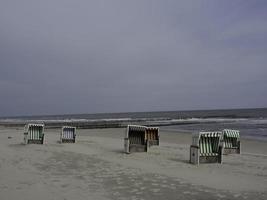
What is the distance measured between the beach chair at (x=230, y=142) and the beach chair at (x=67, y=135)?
9.44 m

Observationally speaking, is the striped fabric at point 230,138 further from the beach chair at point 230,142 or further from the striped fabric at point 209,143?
the striped fabric at point 209,143

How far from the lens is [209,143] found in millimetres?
14031

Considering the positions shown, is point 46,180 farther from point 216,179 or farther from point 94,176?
point 216,179

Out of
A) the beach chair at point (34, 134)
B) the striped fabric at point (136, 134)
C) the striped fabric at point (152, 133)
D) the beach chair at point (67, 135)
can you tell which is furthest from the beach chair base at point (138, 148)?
the beach chair at point (67, 135)

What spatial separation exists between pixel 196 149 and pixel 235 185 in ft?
13.4

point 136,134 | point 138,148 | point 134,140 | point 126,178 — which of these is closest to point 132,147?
point 138,148

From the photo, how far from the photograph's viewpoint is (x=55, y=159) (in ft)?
46.6

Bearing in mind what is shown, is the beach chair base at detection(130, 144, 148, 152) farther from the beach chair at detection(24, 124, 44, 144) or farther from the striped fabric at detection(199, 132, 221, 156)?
the beach chair at detection(24, 124, 44, 144)

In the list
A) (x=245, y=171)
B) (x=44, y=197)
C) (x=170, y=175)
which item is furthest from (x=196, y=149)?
(x=44, y=197)

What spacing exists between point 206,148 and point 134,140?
167 inches

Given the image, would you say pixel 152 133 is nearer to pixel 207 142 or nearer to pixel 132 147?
pixel 132 147

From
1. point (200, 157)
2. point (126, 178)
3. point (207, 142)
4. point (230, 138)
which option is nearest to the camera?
point (126, 178)

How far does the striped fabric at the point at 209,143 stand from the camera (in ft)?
45.0

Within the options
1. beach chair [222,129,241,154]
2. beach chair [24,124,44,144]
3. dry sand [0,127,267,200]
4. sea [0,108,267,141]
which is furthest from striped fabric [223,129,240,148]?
sea [0,108,267,141]
